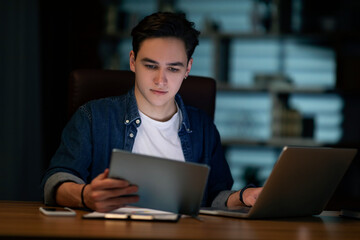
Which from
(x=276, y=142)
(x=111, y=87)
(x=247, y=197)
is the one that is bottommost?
(x=276, y=142)

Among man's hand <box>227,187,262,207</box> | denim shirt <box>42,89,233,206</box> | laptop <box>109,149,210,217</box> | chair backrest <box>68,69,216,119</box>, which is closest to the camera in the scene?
laptop <box>109,149,210,217</box>

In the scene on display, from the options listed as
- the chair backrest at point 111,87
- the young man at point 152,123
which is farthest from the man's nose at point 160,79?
the chair backrest at point 111,87

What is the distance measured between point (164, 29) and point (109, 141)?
0.39 meters

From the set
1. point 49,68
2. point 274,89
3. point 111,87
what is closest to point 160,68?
point 111,87

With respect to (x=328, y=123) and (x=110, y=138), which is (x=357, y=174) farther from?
(x=110, y=138)

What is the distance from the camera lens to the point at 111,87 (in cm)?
189

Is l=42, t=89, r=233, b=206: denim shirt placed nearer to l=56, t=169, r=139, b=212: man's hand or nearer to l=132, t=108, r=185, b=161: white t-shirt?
l=132, t=108, r=185, b=161: white t-shirt

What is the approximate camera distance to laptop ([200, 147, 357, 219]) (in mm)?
1223

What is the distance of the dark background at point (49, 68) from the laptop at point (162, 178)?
2167 millimetres

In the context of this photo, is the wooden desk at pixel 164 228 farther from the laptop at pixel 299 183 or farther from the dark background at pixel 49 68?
the dark background at pixel 49 68

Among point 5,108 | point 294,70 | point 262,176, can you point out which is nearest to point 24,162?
point 5,108

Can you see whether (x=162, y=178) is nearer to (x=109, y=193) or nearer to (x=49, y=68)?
(x=109, y=193)

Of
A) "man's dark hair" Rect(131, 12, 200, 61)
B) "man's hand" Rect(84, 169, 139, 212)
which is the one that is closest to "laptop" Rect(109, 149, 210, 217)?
"man's hand" Rect(84, 169, 139, 212)

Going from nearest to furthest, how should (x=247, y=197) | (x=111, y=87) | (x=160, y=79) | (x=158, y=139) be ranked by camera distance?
(x=247, y=197)
(x=160, y=79)
(x=158, y=139)
(x=111, y=87)
